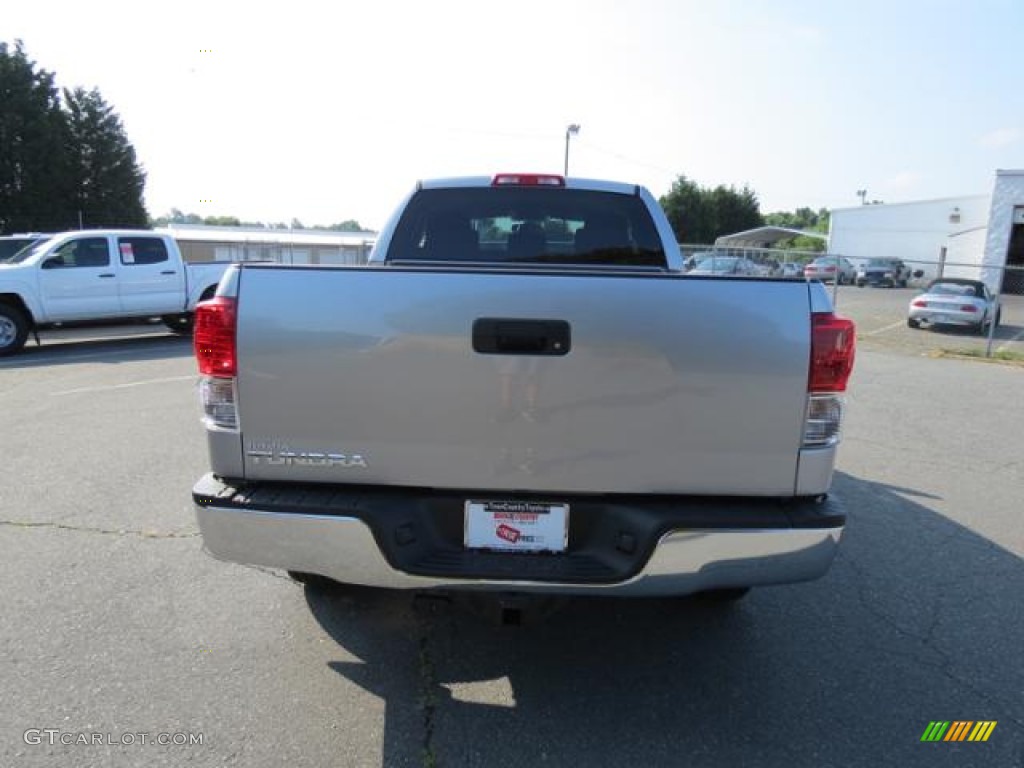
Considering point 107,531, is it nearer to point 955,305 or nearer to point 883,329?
point 883,329

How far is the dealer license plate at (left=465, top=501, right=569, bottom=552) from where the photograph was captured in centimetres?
246

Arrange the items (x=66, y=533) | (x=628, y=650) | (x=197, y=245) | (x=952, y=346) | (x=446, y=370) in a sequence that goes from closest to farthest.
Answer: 1. (x=446, y=370)
2. (x=628, y=650)
3. (x=66, y=533)
4. (x=952, y=346)
5. (x=197, y=245)

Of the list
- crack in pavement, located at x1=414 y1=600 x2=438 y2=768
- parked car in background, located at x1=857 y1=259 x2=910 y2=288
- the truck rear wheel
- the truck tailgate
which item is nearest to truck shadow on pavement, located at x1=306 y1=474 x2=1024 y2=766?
crack in pavement, located at x1=414 y1=600 x2=438 y2=768

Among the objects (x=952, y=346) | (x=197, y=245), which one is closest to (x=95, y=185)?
(x=197, y=245)

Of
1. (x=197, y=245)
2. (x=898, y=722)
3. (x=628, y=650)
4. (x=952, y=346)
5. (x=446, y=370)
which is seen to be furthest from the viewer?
(x=197, y=245)

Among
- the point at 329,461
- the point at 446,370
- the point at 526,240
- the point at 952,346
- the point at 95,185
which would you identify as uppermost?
the point at 95,185

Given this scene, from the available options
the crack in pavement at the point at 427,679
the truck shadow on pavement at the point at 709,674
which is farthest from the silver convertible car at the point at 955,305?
the crack in pavement at the point at 427,679

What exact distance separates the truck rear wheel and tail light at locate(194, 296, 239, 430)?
11.8 metres

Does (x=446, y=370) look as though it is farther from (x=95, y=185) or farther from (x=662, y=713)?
(x=95, y=185)

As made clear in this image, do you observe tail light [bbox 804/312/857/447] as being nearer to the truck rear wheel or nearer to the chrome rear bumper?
the chrome rear bumper

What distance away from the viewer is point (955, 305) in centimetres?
1811

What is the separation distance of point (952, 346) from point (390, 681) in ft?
54.8

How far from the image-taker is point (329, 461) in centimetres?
246

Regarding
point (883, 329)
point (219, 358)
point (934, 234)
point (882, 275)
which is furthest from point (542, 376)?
point (934, 234)
